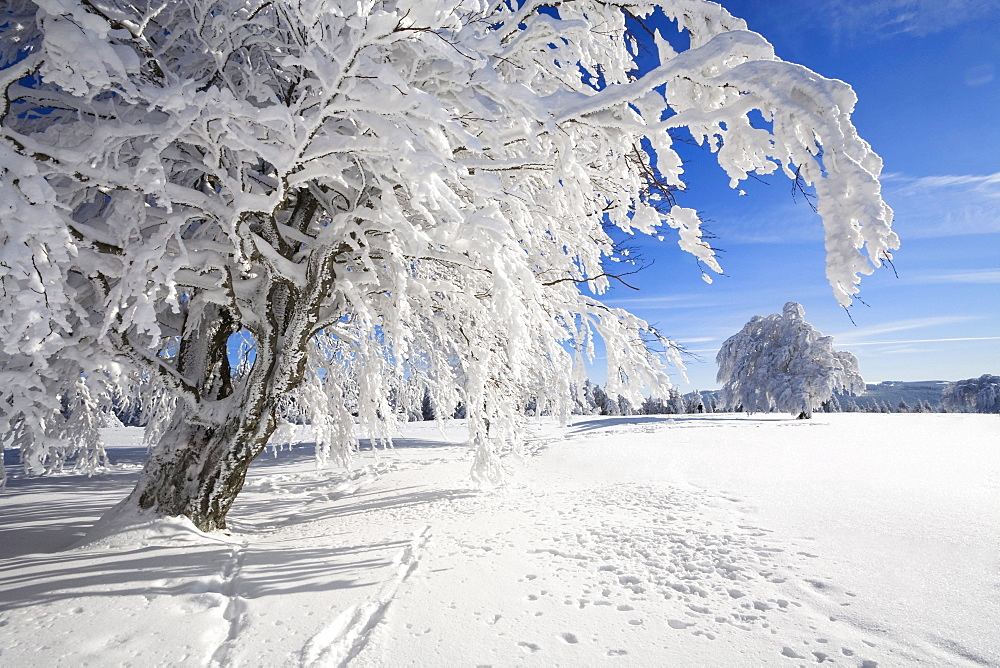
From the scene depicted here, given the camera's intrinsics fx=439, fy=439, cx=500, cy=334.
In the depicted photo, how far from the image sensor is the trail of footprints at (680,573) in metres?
3.01

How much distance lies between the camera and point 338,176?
3238mm

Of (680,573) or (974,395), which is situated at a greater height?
(974,395)

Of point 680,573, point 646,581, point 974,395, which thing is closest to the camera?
point 646,581

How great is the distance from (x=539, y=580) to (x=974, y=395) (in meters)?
57.6

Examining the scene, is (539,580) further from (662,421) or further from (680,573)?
(662,421)

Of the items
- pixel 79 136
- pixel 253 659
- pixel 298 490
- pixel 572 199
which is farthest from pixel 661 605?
pixel 298 490

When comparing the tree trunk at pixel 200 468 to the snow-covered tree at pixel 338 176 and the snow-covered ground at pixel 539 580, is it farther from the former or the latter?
the snow-covered ground at pixel 539 580

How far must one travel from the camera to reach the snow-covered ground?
2.74 meters

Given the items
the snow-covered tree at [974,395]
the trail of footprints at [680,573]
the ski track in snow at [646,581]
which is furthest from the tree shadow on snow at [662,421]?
the snow-covered tree at [974,395]

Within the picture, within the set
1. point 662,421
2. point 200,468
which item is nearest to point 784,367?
point 662,421

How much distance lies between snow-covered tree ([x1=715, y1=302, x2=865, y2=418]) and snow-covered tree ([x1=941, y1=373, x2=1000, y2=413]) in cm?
2709

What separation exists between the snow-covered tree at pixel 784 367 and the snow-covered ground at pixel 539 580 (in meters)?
19.5

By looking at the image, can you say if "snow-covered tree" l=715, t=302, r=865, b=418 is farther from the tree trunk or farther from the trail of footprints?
the tree trunk

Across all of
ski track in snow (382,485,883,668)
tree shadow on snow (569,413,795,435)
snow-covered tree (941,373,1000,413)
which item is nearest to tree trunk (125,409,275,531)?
ski track in snow (382,485,883,668)
